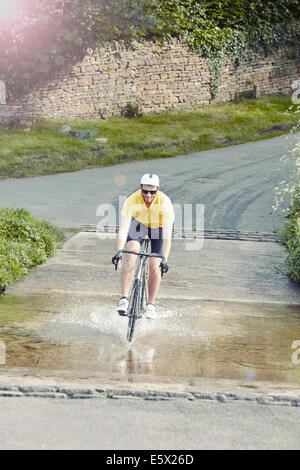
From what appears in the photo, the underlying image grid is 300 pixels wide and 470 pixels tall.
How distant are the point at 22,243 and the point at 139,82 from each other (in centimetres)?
1830

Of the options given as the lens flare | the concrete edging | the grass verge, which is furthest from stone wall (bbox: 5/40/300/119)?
the concrete edging

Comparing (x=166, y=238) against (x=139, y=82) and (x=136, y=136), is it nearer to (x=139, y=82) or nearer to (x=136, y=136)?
(x=136, y=136)

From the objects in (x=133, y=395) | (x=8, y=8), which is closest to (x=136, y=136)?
(x=8, y=8)

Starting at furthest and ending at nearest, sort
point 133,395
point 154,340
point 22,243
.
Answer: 1. point 22,243
2. point 154,340
3. point 133,395

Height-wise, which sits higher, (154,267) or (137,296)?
(154,267)

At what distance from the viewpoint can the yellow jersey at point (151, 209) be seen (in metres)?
7.81

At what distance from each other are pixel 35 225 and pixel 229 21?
69.4 ft

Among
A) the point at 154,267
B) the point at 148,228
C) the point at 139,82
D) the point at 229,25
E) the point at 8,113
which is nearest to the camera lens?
the point at 154,267

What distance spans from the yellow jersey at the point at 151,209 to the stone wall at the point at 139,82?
19.2 m

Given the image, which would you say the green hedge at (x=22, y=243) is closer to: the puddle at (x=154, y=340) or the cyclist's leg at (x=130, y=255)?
the puddle at (x=154, y=340)

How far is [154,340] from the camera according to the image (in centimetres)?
786

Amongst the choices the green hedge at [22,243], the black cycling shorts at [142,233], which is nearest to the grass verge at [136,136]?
the green hedge at [22,243]

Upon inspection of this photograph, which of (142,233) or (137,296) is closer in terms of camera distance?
(137,296)

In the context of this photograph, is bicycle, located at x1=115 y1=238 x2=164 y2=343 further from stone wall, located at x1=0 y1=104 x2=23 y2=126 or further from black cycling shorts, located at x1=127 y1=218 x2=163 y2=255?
stone wall, located at x1=0 y1=104 x2=23 y2=126
